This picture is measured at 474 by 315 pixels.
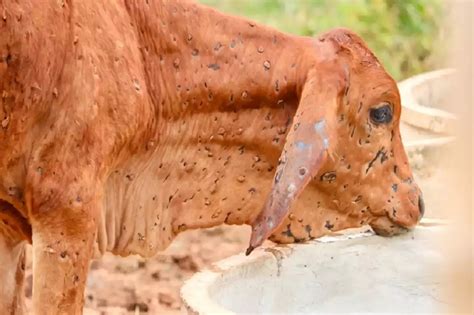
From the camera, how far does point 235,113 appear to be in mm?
2293

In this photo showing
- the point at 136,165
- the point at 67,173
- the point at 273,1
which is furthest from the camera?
the point at 273,1

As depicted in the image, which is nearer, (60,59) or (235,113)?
(60,59)

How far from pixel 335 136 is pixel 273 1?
438cm

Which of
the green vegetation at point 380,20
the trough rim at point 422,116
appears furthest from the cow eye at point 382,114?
the green vegetation at point 380,20

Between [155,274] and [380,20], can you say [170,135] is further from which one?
[380,20]

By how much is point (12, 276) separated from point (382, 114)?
0.95 metres

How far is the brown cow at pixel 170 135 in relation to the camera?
77.9 inches

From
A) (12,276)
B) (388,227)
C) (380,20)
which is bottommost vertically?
(12,276)

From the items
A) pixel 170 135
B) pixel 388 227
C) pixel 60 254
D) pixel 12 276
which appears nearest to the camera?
pixel 60 254

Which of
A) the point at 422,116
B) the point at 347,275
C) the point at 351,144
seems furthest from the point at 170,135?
the point at 422,116

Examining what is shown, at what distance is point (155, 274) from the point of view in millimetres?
4344

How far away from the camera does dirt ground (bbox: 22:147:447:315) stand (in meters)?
3.98

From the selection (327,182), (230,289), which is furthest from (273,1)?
(230,289)

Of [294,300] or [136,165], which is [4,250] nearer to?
[136,165]
